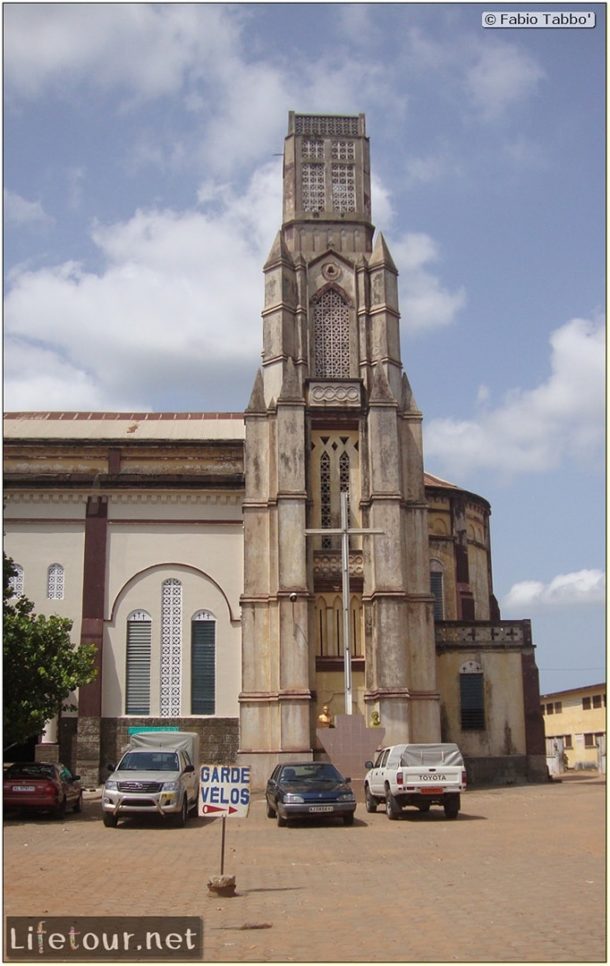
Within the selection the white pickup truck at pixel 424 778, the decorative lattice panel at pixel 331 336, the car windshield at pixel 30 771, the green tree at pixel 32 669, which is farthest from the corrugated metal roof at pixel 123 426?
the white pickup truck at pixel 424 778

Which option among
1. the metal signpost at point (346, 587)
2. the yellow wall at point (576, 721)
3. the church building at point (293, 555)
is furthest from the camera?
the yellow wall at point (576, 721)

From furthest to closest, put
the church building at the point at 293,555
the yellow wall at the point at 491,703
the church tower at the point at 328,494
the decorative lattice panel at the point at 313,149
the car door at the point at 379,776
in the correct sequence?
the decorative lattice panel at the point at 313,149 < the yellow wall at the point at 491,703 < the church building at the point at 293,555 < the church tower at the point at 328,494 < the car door at the point at 379,776

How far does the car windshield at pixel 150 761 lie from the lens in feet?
77.1

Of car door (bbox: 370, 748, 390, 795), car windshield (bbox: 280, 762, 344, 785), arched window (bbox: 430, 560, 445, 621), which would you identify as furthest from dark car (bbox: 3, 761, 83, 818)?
arched window (bbox: 430, 560, 445, 621)

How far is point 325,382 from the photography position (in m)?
39.0

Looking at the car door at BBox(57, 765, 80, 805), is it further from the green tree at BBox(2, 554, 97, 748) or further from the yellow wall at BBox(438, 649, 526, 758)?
the yellow wall at BBox(438, 649, 526, 758)

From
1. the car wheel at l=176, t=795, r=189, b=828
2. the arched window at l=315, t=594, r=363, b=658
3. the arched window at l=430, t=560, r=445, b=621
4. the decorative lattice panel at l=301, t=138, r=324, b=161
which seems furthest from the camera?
the arched window at l=430, t=560, r=445, b=621

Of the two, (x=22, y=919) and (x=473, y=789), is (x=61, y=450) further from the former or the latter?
(x=22, y=919)

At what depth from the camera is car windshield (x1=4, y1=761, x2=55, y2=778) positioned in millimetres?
25031

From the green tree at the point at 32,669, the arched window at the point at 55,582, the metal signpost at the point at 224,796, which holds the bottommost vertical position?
the metal signpost at the point at 224,796

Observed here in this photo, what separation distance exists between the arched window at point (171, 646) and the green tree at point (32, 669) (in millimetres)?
10431

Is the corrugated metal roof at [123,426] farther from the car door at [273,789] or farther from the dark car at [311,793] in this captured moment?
the dark car at [311,793]

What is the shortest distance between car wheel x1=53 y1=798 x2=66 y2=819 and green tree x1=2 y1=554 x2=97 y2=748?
75.7 inches

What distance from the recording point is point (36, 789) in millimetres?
24547
